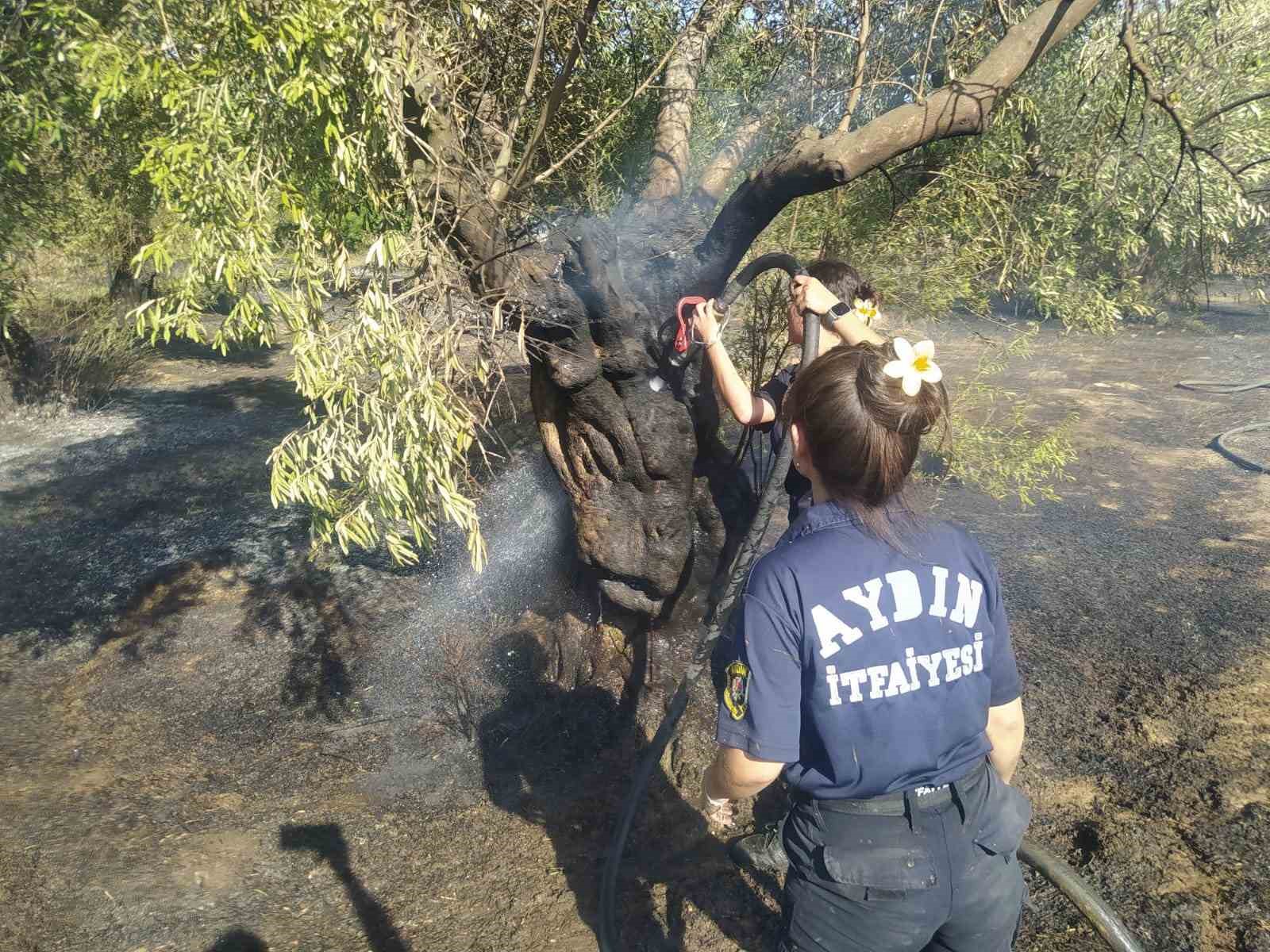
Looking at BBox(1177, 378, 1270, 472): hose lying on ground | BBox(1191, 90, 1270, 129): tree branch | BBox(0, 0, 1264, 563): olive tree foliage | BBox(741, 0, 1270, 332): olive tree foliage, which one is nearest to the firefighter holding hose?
BBox(0, 0, 1264, 563): olive tree foliage

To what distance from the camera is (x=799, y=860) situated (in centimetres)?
173

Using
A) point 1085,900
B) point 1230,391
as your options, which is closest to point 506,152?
point 1085,900

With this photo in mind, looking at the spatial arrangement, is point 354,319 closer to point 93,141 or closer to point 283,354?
point 93,141

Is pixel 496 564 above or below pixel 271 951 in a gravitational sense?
above

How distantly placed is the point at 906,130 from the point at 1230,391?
952 cm

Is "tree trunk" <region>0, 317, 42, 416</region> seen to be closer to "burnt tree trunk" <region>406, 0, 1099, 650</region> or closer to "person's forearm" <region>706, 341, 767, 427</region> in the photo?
"burnt tree trunk" <region>406, 0, 1099, 650</region>


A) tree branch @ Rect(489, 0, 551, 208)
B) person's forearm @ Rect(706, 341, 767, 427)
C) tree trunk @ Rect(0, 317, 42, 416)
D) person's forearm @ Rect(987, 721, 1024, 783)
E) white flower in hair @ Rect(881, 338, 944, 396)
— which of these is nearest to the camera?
white flower in hair @ Rect(881, 338, 944, 396)

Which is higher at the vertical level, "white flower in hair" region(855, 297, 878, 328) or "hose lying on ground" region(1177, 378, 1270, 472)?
"white flower in hair" region(855, 297, 878, 328)

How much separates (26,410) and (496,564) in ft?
27.1

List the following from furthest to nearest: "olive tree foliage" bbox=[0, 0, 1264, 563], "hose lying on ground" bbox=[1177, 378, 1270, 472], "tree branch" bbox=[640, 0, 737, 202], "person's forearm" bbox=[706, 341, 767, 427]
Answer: "hose lying on ground" bbox=[1177, 378, 1270, 472] → "tree branch" bbox=[640, 0, 737, 202] → "person's forearm" bbox=[706, 341, 767, 427] → "olive tree foliage" bbox=[0, 0, 1264, 563]

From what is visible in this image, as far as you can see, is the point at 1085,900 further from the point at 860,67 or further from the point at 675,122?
the point at 675,122

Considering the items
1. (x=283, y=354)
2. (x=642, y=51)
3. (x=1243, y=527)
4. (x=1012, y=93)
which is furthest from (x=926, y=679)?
(x=283, y=354)

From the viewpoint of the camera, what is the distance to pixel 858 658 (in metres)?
1.58

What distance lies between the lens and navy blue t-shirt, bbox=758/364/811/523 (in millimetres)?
3066
